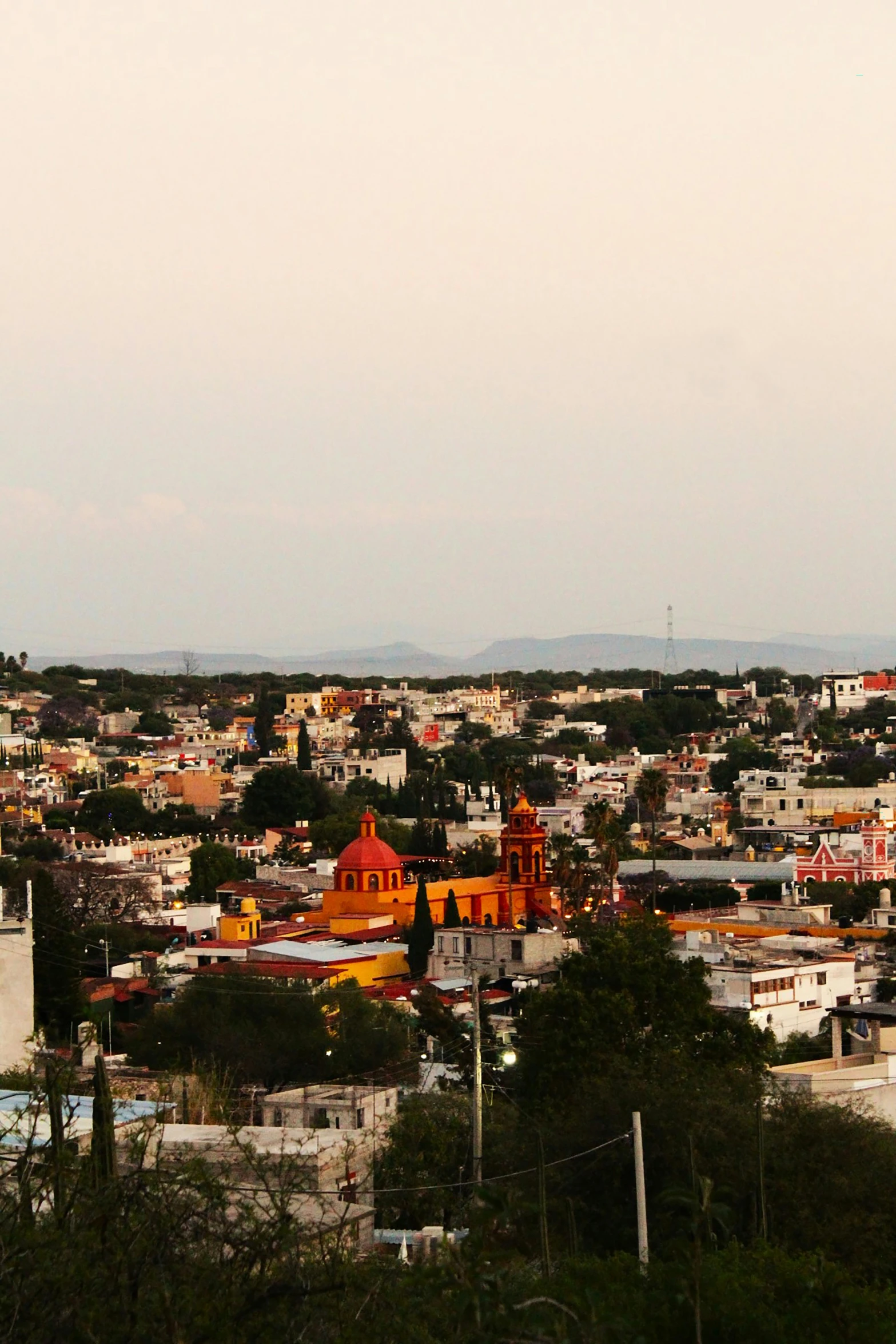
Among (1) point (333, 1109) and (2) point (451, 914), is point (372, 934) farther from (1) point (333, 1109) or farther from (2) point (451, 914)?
(1) point (333, 1109)

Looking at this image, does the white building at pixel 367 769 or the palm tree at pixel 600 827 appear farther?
the white building at pixel 367 769

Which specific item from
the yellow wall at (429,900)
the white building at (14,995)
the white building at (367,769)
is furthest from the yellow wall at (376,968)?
the white building at (367,769)

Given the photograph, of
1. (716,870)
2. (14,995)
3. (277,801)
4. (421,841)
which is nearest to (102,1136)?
(14,995)

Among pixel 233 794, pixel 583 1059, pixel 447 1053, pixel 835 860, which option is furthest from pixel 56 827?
pixel 583 1059

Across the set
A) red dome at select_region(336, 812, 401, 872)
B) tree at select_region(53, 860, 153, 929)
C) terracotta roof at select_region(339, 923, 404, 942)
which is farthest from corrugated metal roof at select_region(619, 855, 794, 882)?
terracotta roof at select_region(339, 923, 404, 942)

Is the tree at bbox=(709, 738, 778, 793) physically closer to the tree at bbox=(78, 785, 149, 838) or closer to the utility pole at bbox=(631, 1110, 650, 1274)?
the tree at bbox=(78, 785, 149, 838)

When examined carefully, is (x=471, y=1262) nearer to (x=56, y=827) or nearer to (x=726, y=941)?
(x=726, y=941)

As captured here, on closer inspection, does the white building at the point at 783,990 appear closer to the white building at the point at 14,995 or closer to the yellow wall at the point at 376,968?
the yellow wall at the point at 376,968
